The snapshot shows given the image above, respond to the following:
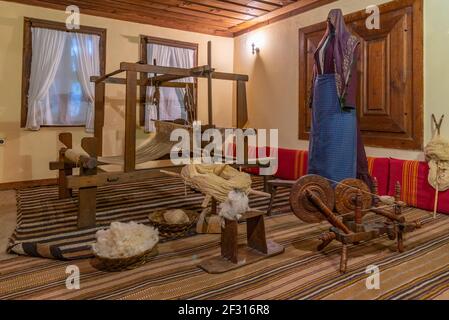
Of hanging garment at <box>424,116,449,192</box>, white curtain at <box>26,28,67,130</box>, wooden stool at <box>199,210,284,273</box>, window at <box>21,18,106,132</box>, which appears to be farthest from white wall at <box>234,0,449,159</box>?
white curtain at <box>26,28,67,130</box>

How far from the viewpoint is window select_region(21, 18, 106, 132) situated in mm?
4199

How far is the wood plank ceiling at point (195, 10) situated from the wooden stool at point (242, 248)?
3.25 metres

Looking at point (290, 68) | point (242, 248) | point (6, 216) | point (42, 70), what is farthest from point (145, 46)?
point (242, 248)

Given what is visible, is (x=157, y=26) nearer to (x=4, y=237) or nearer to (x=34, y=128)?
(x=34, y=128)

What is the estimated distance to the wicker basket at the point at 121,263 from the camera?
1.80 meters

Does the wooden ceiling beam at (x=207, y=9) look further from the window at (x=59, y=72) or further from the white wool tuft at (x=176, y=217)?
the white wool tuft at (x=176, y=217)

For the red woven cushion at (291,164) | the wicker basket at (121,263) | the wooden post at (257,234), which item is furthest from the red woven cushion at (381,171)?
the wicker basket at (121,263)

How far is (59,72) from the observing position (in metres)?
4.35

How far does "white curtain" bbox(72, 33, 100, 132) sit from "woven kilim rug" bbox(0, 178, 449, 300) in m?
2.66

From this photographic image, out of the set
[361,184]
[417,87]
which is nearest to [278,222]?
[361,184]

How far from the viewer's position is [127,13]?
4.73 m

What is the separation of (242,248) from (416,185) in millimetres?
1981

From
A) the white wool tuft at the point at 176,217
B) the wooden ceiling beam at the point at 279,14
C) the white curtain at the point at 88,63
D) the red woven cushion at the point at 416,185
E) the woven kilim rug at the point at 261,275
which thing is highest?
the wooden ceiling beam at the point at 279,14

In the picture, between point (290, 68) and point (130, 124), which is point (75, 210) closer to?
point (130, 124)
